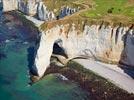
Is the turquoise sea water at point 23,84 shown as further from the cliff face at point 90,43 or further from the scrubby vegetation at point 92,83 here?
the cliff face at point 90,43

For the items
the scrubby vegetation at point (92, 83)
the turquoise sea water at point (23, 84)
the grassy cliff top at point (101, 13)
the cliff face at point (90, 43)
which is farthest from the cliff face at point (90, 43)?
the turquoise sea water at point (23, 84)

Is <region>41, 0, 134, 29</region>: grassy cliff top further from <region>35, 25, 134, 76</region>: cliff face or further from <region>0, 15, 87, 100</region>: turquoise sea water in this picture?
<region>0, 15, 87, 100</region>: turquoise sea water

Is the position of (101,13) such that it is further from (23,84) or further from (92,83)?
(23,84)

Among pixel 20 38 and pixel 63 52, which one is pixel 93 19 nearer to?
pixel 63 52

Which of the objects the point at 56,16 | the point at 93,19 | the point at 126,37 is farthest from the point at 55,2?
the point at 126,37

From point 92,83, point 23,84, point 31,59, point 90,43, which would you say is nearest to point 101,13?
point 90,43

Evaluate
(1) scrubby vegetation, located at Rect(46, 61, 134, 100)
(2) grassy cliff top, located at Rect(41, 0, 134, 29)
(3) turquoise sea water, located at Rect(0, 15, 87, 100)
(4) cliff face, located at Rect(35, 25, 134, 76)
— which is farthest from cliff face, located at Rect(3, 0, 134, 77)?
(3) turquoise sea water, located at Rect(0, 15, 87, 100)
